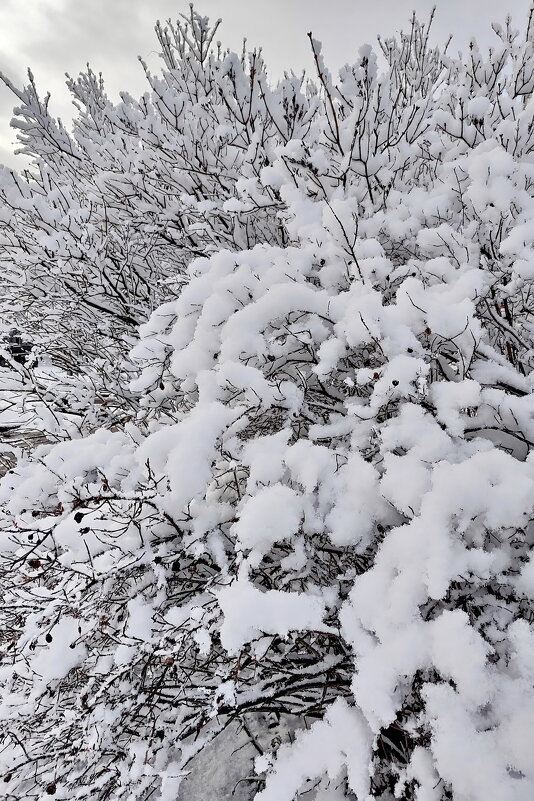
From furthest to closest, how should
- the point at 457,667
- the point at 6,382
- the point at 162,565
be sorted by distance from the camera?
1. the point at 6,382
2. the point at 162,565
3. the point at 457,667

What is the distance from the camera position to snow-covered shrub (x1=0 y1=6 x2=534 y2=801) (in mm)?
1376

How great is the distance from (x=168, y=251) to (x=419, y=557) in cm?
490

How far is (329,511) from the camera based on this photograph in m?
1.77

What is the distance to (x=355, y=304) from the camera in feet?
6.50

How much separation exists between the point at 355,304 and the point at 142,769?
289cm

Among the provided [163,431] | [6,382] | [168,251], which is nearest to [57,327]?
[6,382]

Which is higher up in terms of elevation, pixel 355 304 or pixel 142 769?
pixel 355 304

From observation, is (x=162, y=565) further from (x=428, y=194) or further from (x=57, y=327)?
(x=57, y=327)

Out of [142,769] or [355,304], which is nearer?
[355,304]

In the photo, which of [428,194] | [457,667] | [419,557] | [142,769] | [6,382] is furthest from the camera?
[6,382]

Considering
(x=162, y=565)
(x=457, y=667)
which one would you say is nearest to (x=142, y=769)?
(x=162, y=565)

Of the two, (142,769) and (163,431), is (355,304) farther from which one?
(142,769)

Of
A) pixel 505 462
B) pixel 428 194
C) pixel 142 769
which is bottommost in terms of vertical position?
pixel 142 769

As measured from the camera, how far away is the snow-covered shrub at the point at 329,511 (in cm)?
138
